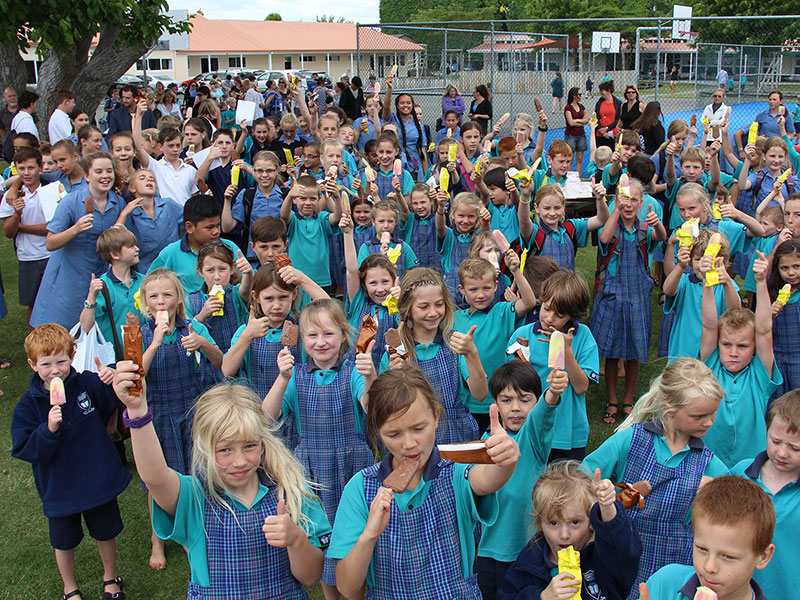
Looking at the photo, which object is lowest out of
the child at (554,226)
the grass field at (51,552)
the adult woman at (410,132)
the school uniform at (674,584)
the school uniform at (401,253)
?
the grass field at (51,552)

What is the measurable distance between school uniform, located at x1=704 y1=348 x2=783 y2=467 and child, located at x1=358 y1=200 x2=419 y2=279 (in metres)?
2.57

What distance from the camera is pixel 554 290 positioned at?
13.2 ft

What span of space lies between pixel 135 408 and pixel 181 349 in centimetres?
191

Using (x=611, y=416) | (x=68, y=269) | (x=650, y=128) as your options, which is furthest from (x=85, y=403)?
(x=650, y=128)

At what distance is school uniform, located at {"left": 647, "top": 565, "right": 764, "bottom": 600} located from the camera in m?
2.36

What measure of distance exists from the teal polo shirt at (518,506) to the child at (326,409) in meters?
0.79

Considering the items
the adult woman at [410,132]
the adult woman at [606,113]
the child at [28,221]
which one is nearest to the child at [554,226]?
the child at [28,221]

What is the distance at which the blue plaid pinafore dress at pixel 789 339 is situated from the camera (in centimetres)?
467

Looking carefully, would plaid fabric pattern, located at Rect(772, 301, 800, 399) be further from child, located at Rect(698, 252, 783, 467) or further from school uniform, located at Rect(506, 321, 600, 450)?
school uniform, located at Rect(506, 321, 600, 450)

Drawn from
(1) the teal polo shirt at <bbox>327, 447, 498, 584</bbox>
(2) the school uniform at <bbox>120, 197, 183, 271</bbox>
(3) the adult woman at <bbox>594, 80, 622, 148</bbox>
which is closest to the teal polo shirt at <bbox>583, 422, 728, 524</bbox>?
(1) the teal polo shirt at <bbox>327, 447, 498, 584</bbox>

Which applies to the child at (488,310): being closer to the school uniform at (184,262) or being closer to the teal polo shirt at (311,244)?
the school uniform at (184,262)

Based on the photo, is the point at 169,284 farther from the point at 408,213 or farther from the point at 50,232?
the point at 408,213

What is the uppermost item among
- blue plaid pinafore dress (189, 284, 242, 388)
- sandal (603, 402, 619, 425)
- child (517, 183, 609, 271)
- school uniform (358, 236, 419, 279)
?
child (517, 183, 609, 271)

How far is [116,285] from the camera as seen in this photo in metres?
5.08
